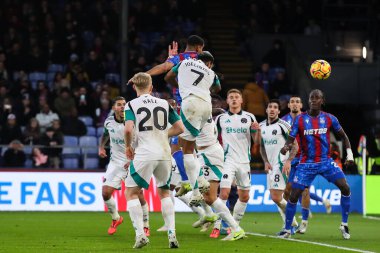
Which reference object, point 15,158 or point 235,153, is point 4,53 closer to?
point 15,158

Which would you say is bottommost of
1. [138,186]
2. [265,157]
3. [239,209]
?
[239,209]

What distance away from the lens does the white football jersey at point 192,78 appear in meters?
15.0

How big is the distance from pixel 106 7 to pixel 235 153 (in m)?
16.1

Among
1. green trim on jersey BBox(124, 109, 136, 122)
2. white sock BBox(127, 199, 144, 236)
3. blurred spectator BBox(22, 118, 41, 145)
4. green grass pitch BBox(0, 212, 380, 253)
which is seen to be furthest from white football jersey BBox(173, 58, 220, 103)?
blurred spectator BBox(22, 118, 41, 145)

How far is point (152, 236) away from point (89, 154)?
992 cm

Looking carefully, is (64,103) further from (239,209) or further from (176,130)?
(176,130)

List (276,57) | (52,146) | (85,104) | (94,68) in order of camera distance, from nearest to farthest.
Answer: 1. (52,146)
2. (85,104)
3. (94,68)
4. (276,57)

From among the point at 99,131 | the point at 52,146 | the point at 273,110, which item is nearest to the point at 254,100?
the point at 99,131

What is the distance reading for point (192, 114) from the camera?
1503 cm

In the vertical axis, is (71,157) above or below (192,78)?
below

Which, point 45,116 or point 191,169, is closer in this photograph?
point 191,169

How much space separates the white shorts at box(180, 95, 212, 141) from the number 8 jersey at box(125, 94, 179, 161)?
3.06ft

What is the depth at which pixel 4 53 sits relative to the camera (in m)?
29.8

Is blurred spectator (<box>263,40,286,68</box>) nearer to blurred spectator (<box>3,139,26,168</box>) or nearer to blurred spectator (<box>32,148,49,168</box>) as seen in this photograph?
blurred spectator (<box>32,148,49,168</box>)
